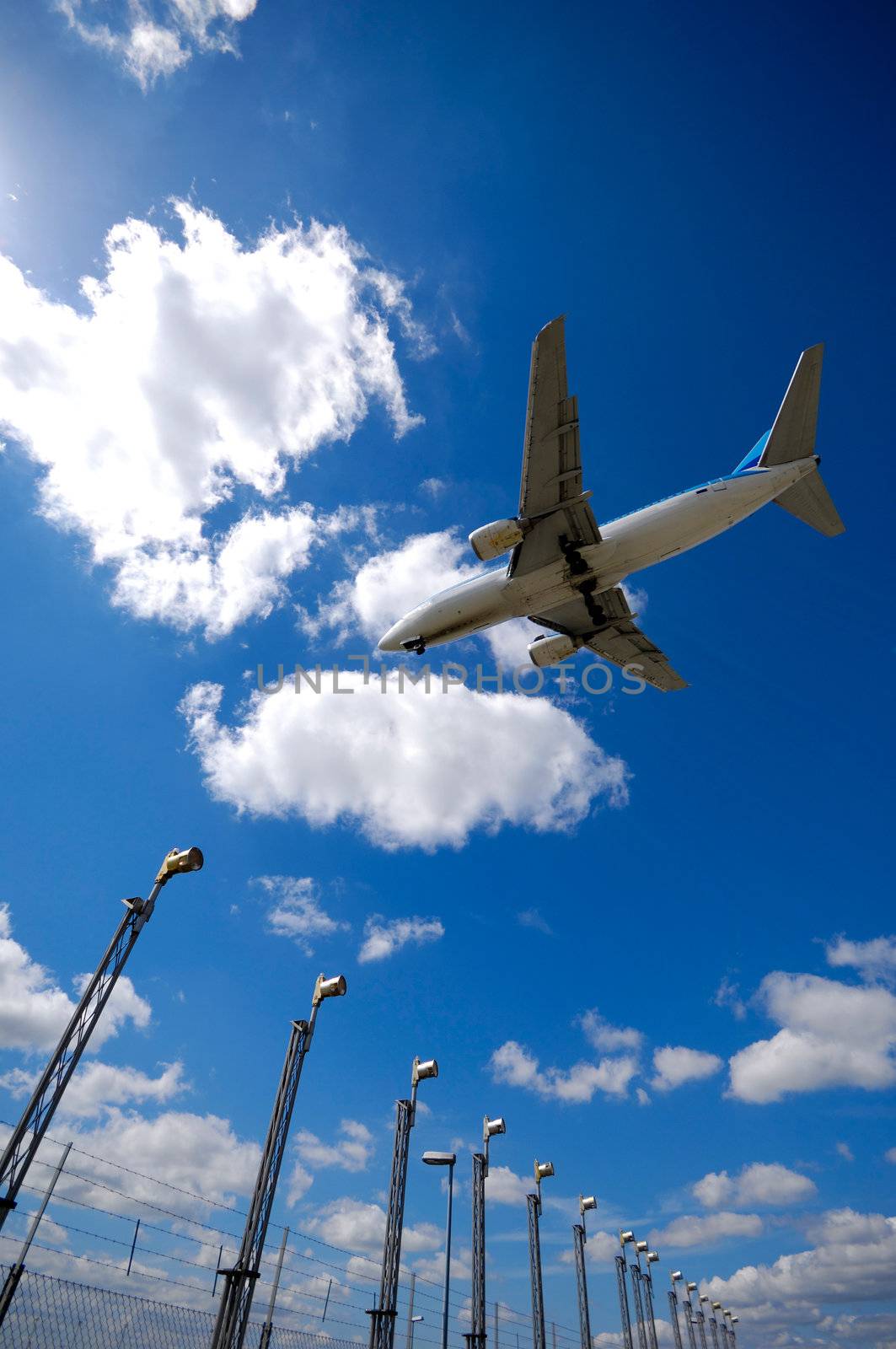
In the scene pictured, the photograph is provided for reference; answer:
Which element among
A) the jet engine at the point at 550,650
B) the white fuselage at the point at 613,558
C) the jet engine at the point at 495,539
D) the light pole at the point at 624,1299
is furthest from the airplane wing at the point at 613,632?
the light pole at the point at 624,1299

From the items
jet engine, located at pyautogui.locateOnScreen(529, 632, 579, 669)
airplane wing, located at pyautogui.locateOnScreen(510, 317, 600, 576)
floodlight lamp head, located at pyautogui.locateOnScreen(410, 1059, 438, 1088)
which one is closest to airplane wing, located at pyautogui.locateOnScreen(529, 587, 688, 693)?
jet engine, located at pyautogui.locateOnScreen(529, 632, 579, 669)

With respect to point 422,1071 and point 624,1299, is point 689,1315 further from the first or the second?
point 422,1071

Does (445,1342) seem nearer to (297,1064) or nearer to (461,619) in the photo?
(297,1064)

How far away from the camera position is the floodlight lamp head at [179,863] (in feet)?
44.1

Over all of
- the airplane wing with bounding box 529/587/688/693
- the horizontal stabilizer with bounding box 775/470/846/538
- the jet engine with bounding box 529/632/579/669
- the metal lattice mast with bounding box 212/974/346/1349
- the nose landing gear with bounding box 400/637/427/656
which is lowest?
the metal lattice mast with bounding box 212/974/346/1349

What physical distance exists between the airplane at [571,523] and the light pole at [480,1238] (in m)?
18.8

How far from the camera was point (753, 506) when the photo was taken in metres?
28.0

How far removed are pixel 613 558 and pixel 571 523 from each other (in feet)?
7.82

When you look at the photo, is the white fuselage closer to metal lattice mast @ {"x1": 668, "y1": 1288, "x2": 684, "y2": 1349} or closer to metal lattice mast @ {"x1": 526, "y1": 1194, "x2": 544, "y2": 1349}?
metal lattice mast @ {"x1": 526, "y1": 1194, "x2": 544, "y2": 1349}

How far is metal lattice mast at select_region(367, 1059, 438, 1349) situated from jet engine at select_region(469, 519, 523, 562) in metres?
17.0

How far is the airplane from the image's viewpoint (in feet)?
84.6

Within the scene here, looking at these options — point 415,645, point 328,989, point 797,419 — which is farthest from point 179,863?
point 797,419

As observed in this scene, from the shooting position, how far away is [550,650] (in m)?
32.9

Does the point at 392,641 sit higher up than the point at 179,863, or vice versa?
the point at 392,641
